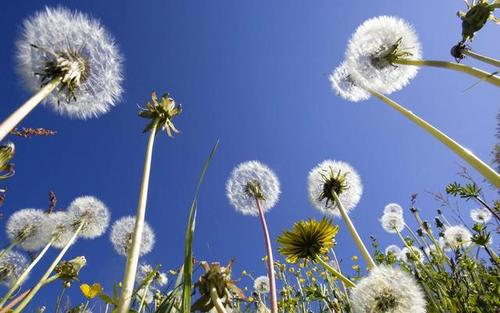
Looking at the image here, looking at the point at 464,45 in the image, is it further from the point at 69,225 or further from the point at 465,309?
the point at 69,225

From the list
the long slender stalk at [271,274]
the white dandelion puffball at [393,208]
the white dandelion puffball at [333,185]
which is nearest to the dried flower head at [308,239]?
the white dandelion puffball at [333,185]

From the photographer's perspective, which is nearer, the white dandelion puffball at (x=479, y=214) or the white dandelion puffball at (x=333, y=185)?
the white dandelion puffball at (x=333, y=185)

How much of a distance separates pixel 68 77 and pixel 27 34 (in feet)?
1.34

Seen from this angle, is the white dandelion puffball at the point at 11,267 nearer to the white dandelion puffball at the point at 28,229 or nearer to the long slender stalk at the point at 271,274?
the white dandelion puffball at the point at 28,229

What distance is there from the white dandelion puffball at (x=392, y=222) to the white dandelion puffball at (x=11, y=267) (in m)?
5.96

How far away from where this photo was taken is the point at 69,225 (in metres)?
4.26

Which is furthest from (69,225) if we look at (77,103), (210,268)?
(210,268)

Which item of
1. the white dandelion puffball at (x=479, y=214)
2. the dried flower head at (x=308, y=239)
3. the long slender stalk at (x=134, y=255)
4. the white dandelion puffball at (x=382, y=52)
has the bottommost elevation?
the long slender stalk at (x=134, y=255)

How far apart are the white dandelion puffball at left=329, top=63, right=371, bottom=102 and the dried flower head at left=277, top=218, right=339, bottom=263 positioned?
1172mm

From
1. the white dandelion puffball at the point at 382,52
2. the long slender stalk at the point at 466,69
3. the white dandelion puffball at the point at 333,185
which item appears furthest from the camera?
the white dandelion puffball at the point at 333,185

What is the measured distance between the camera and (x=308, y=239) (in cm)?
300

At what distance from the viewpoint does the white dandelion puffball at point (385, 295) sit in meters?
1.79

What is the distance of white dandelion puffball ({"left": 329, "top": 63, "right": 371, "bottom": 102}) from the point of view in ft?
10.2

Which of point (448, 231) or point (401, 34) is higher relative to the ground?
point (448, 231)
